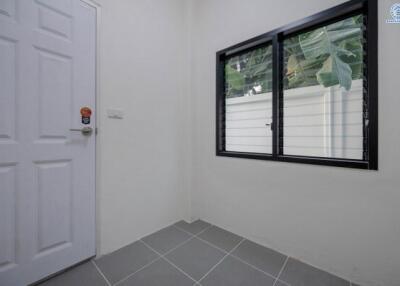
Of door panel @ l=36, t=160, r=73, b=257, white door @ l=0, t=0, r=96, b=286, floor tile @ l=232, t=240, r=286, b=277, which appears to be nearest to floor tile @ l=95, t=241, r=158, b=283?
white door @ l=0, t=0, r=96, b=286

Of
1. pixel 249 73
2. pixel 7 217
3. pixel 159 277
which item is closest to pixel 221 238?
pixel 159 277

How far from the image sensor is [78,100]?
1359 mm

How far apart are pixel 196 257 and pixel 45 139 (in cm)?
145

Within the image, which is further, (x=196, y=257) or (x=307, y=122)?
(x=307, y=122)

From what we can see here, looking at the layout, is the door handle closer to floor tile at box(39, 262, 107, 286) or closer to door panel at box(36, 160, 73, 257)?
door panel at box(36, 160, 73, 257)

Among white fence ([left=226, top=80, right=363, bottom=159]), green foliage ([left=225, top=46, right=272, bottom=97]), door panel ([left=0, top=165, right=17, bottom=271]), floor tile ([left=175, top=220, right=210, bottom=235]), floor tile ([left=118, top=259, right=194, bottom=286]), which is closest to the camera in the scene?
door panel ([left=0, top=165, right=17, bottom=271])

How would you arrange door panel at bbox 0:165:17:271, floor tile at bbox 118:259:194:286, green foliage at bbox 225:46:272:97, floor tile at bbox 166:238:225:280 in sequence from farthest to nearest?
green foliage at bbox 225:46:272:97, floor tile at bbox 166:238:225:280, floor tile at bbox 118:259:194:286, door panel at bbox 0:165:17:271

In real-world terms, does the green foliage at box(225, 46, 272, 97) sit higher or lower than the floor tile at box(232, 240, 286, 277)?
higher

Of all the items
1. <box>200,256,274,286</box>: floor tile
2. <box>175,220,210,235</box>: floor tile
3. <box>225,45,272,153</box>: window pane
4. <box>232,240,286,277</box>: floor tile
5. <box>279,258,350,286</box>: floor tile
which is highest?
<box>225,45,272,153</box>: window pane

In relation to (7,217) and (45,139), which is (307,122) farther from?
(7,217)

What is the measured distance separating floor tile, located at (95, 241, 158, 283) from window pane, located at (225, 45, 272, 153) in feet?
4.26

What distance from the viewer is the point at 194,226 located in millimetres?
2000

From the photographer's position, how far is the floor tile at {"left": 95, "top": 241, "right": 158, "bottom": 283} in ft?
4.24

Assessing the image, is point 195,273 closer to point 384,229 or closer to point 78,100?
point 384,229
